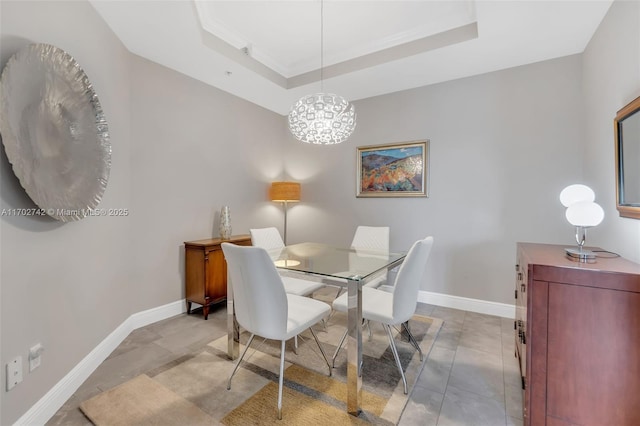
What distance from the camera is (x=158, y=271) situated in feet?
9.14

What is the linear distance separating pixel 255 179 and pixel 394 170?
75.0 inches

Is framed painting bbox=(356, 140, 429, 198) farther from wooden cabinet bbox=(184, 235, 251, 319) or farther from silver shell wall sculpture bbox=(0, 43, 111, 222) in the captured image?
silver shell wall sculpture bbox=(0, 43, 111, 222)

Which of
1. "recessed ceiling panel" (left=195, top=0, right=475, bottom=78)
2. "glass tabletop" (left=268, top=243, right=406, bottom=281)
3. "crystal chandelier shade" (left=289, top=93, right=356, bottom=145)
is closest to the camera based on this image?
"glass tabletop" (left=268, top=243, right=406, bottom=281)

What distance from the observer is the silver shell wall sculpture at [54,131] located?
134 cm

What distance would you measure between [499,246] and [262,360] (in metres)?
2.57

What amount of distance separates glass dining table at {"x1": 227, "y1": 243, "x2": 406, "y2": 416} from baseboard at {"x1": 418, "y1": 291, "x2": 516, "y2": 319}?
1246 mm

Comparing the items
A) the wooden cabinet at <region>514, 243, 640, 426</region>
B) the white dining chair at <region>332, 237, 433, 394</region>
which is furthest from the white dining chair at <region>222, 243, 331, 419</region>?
the wooden cabinet at <region>514, 243, 640, 426</region>

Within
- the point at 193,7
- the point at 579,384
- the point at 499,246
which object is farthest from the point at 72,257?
the point at 499,246

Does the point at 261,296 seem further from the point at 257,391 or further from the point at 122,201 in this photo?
the point at 122,201

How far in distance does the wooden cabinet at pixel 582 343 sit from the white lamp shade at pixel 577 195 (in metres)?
0.42

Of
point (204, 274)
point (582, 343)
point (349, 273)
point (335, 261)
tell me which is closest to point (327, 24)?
point (335, 261)

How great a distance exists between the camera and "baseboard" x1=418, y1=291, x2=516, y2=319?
2.86m

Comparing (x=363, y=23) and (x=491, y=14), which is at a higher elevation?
(x=363, y=23)

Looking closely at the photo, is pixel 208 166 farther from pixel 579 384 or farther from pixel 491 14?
pixel 579 384
